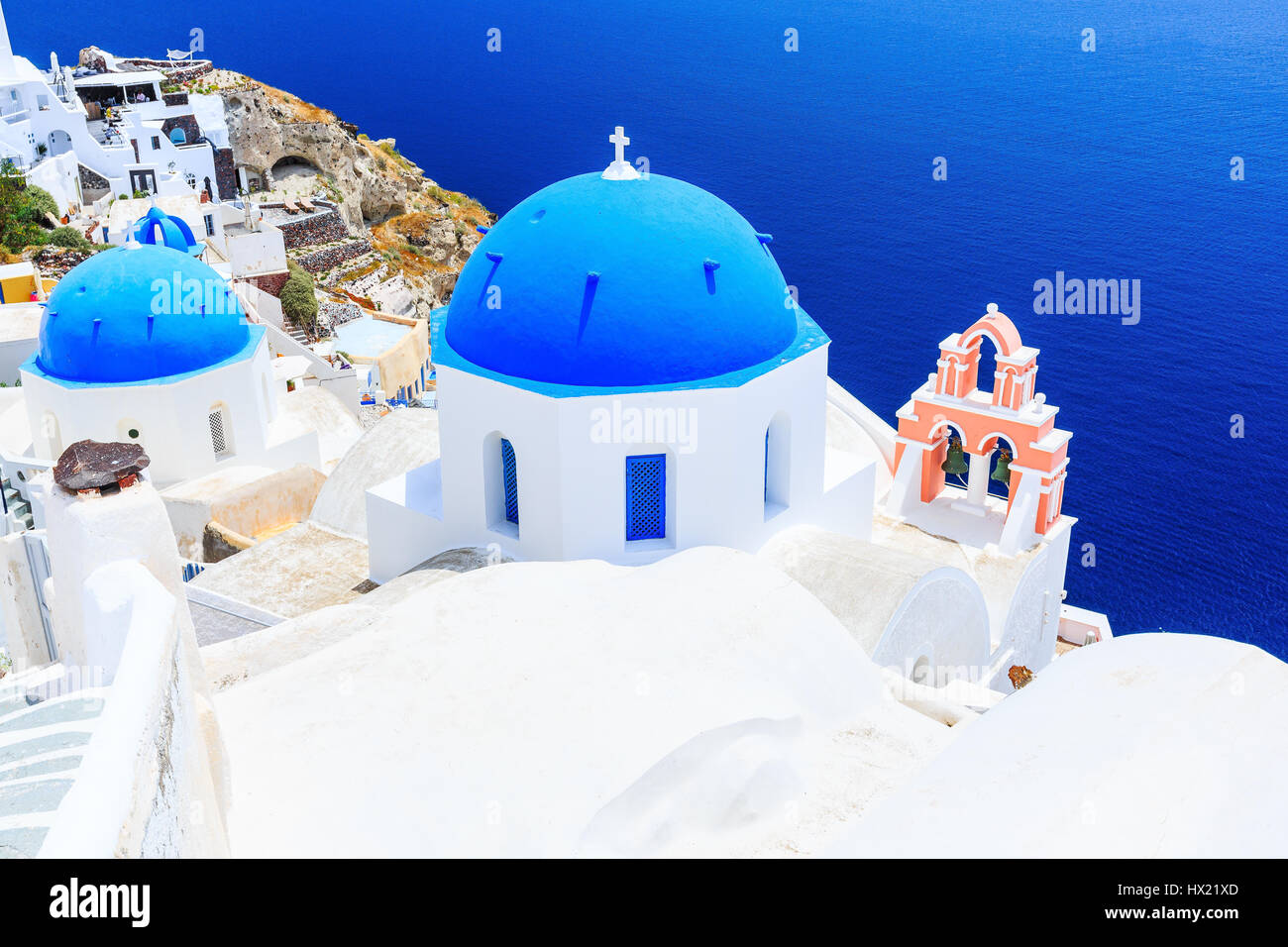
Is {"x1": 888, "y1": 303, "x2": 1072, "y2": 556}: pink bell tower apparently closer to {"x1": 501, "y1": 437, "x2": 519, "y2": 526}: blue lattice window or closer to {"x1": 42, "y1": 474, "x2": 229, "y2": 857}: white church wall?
{"x1": 501, "y1": 437, "x2": 519, "y2": 526}: blue lattice window

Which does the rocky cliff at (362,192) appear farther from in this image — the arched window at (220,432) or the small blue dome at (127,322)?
the small blue dome at (127,322)

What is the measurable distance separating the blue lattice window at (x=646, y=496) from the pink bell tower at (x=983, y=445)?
274 inches

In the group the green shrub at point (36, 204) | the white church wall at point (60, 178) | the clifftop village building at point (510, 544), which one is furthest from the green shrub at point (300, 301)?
the clifftop village building at point (510, 544)

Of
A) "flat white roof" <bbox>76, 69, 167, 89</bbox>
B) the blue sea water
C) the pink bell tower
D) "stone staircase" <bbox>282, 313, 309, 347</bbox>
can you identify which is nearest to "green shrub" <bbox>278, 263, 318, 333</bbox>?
"stone staircase" <bbox>282, 313, 309, 347</bbox>

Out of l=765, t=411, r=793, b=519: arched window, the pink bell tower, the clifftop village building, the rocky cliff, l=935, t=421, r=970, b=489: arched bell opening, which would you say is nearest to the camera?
the clifftop village building

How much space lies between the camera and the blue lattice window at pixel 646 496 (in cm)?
1345

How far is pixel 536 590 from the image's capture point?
11188 millimetres

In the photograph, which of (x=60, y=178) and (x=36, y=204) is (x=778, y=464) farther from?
(x=60, y=178)

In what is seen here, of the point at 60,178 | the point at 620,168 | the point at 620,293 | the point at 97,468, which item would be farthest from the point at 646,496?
the point at 60,178

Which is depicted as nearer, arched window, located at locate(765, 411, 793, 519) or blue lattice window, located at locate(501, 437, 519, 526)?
blue lattice window, located at locate(501, 437, 519, 526)

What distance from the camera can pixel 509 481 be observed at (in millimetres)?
14281

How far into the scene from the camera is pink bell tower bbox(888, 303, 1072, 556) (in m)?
18.4

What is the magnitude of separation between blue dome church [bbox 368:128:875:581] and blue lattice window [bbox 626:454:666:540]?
2 cm

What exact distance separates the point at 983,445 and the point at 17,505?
48.4ft
